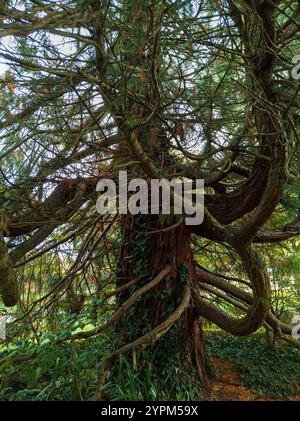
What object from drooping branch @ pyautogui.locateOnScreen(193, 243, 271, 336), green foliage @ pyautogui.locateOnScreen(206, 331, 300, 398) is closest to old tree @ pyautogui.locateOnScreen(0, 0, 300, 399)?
drooping branch @ pyautogui.locateOnScreen(193, 243, 271, 336)

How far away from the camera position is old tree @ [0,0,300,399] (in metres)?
2.18

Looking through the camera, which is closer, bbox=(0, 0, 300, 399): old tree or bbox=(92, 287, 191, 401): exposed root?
bbox=(0, 0, 300, 399): old tree

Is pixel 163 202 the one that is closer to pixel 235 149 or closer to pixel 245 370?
pixel 235 149

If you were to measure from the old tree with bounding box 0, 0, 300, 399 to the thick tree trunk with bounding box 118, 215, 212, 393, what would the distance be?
0.04 ft

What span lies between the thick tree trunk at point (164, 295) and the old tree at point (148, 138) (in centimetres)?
1

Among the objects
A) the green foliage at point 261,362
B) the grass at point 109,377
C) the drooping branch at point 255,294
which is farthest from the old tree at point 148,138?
the green foliage at point 261,362

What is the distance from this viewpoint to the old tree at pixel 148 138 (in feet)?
7.16

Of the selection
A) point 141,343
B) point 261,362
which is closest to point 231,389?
point 261,362

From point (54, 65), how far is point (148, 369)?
8.41ft

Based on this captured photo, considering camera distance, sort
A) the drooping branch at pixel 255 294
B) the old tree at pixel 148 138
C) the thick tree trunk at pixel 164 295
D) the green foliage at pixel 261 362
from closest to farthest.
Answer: the old tree at pixel 148 138, the drooping branch at pixel 255 294, the thick tree trunk at pixel 164 295, the green foliage at pixel 261 362

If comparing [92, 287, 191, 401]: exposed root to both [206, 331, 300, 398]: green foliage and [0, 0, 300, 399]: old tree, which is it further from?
[206, 331, 300, 398]: green foliage

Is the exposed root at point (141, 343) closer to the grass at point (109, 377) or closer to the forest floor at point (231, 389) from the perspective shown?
the grass at point (109, 377)

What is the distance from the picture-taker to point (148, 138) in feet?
12.5
